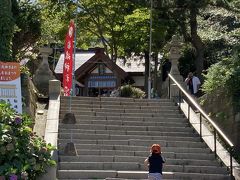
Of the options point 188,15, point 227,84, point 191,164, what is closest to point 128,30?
point 188,15

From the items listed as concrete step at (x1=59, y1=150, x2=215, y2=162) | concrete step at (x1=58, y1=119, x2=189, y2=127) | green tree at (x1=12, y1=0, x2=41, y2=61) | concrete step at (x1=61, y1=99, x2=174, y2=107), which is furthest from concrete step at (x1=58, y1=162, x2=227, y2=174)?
green tree at (x1=12, y1=0, x2=41, y2=61)

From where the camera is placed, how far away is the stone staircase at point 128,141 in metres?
12.7

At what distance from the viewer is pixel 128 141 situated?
14430mm

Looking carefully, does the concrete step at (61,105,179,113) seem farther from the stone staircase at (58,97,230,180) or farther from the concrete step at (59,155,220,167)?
the concrete step at (59,155,220,167)

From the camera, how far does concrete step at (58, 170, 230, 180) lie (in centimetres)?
1220

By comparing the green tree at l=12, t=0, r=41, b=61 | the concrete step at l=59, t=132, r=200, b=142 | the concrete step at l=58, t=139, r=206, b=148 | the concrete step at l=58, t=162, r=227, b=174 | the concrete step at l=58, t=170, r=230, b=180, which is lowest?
the concrete step at l=58, t=170, r=230, b=180

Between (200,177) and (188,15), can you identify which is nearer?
(200,177)

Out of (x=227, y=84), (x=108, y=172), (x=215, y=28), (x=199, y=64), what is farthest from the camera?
(x=215, y=28)

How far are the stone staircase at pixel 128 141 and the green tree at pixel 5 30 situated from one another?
253cm

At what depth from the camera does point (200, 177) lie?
12.6 metres

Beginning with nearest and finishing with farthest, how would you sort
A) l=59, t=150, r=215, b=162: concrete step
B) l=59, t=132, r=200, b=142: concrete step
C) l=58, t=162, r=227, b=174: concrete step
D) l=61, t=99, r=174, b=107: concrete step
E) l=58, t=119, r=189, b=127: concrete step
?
l=58, t=162, r=227, b=174: concrete step, l=59, t=150, r=215, b=162: concrete step, l=59, t=132, r=200, b=142: concrete step, l=58, t=119, r=189, b=127: concrete step, l=61, t=99, r=174, b=107: concrete step

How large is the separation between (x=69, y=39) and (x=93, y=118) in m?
2.57

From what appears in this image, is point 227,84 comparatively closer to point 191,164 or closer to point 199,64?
point 191,164

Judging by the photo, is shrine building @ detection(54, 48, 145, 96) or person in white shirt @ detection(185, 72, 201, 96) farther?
shrine building @ detection(54, 48, 145, 96)
